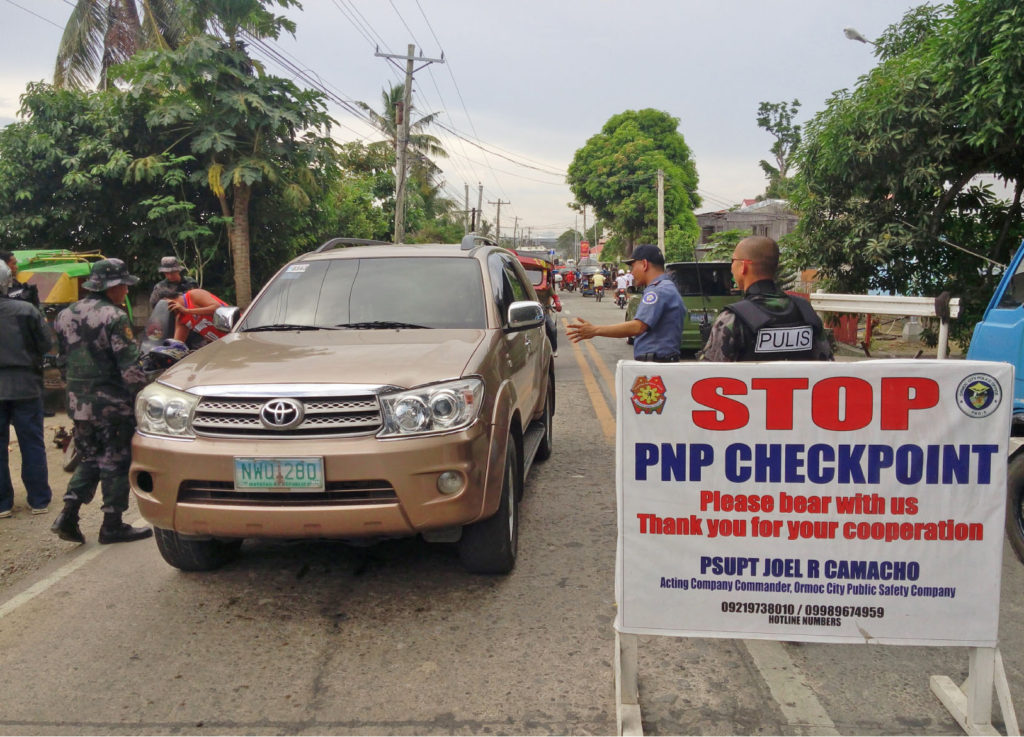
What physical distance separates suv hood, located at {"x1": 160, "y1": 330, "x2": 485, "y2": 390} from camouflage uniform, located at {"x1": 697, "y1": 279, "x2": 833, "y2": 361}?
1223 mm

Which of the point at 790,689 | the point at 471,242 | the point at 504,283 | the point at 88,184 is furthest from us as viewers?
the point at 88,184

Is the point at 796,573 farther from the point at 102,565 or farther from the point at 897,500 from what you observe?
the point at 102,565

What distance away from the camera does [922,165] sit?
1067 cm

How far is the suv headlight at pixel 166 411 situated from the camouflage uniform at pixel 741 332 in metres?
2.46

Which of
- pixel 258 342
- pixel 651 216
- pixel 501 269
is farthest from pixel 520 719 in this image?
pixel 651 216

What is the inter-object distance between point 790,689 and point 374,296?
3173mm

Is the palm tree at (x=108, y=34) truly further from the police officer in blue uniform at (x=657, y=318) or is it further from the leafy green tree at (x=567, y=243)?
the leafy green tree at (x=567, y=243)

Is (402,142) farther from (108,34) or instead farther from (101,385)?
(101,385)

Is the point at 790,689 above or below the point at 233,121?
below

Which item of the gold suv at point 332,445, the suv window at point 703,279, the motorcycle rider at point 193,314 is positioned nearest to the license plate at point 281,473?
the gold suv at point 332,445

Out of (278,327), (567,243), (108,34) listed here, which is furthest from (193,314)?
(567,243)

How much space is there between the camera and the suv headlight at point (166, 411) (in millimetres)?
3799

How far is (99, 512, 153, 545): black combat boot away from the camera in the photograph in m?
5.13

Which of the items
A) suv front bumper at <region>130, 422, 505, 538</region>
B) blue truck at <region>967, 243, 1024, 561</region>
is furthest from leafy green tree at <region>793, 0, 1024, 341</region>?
suv front bumper at <region>130, 422, 505, 538</region>
